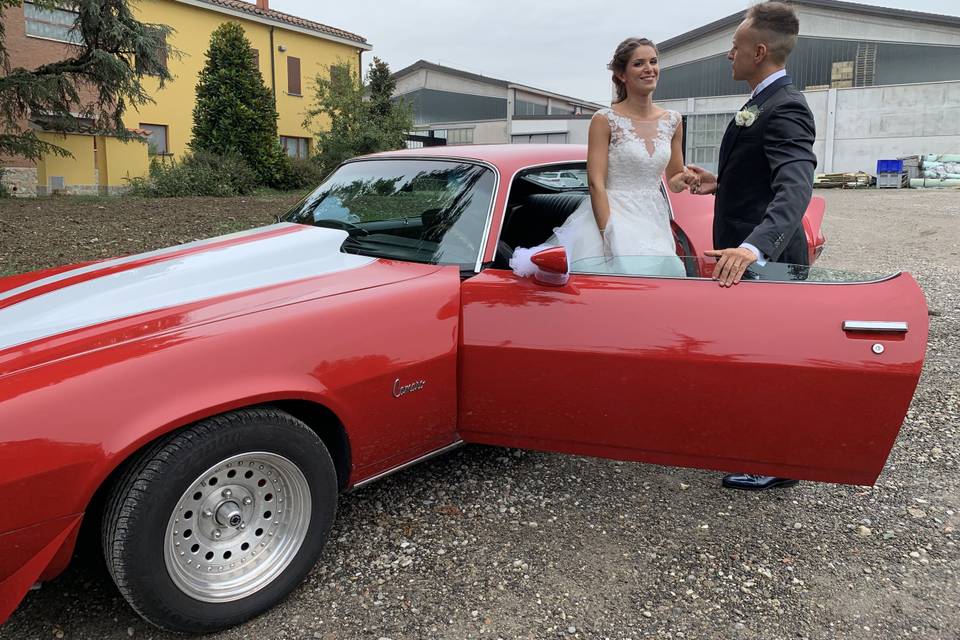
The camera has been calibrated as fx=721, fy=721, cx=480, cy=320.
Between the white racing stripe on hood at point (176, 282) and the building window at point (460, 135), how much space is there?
4196 centimetres

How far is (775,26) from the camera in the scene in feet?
8.99

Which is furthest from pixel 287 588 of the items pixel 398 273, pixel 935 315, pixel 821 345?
pixel 935 315

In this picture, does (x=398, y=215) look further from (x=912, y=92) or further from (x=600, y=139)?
(x=912, y=92)

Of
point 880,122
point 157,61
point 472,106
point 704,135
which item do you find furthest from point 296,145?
point 880,122

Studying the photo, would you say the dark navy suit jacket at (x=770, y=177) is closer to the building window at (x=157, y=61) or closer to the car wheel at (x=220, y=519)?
the car wheel at (x=220, y=519)

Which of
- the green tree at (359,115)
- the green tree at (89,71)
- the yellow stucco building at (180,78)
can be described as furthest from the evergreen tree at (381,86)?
the green tree at (89,71)

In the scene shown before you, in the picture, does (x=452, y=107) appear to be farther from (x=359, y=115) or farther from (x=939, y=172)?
(x=939, y=172)

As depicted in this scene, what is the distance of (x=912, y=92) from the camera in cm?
3212

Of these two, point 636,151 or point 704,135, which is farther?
point 704,135

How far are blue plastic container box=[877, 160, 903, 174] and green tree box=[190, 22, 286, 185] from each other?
23.8m

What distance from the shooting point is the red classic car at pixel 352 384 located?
6.48ft

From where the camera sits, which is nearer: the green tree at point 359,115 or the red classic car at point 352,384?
the red classic car at point 352,384

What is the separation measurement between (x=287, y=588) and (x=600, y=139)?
7.48 feet

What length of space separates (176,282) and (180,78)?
26.6m
